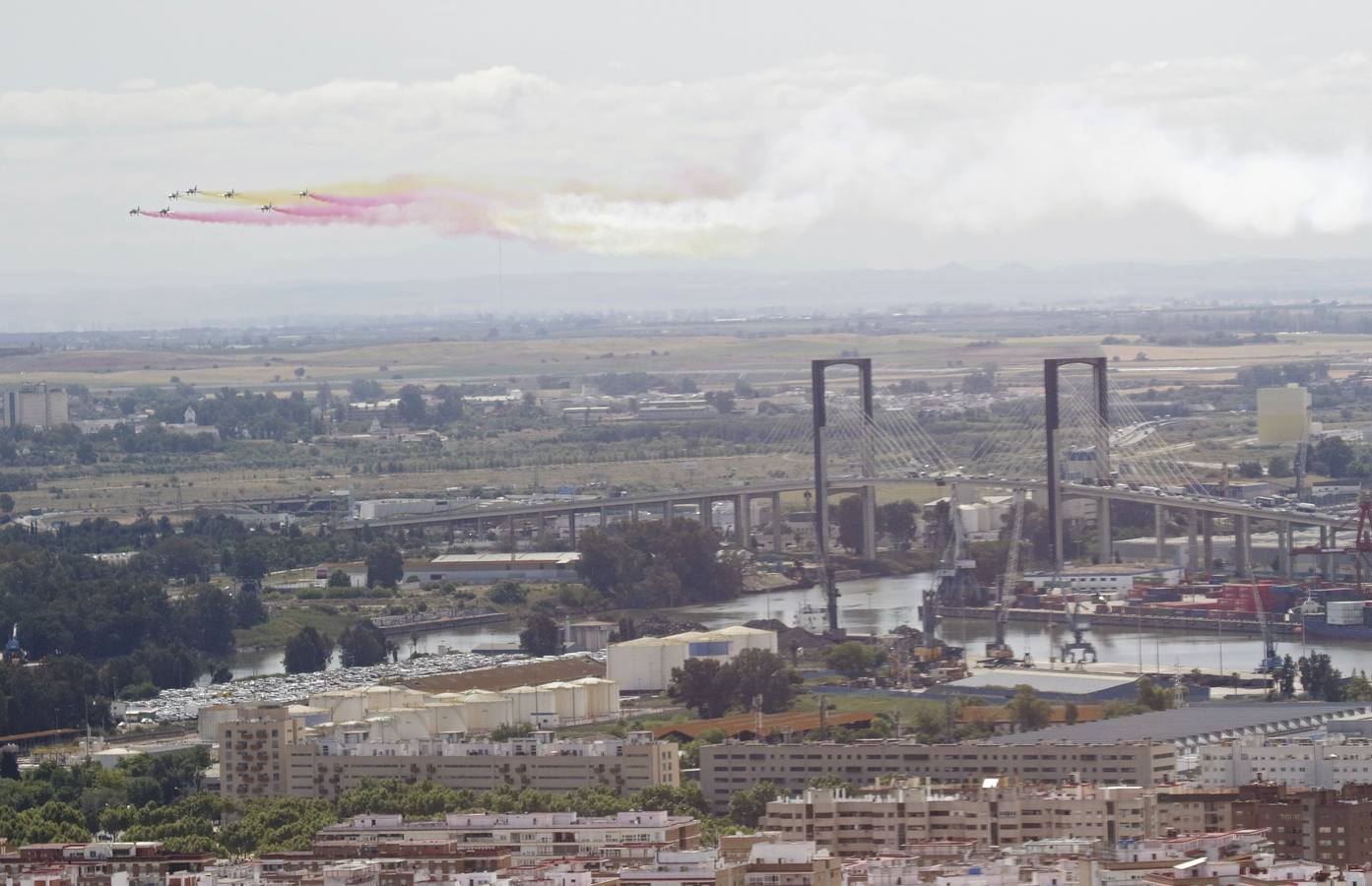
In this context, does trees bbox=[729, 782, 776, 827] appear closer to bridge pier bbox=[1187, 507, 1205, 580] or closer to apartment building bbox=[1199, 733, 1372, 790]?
apartment building bbox=[1199, 733, 1372, 790]

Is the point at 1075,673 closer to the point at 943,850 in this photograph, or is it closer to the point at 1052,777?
the point at 1052,777

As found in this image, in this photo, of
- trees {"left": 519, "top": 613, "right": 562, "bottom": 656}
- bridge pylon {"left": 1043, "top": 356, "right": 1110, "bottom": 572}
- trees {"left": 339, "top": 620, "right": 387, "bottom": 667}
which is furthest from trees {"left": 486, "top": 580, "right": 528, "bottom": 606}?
bridge pylon {"left": 1043, "top": 356, "right": 1110, "bottom": 572}

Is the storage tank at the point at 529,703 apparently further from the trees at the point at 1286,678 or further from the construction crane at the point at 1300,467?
the construction crane at the point at 1300,467

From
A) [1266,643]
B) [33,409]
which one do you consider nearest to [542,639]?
[1266,643]

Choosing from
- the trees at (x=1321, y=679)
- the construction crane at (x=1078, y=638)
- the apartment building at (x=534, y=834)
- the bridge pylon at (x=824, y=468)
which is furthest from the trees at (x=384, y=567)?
the apartment building at (x=534, y=834)

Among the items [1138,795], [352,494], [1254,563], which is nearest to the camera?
[1138,795]

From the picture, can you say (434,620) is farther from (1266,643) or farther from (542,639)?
(1266,643)

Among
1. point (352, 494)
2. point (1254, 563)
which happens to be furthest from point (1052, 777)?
point (352, 494)
